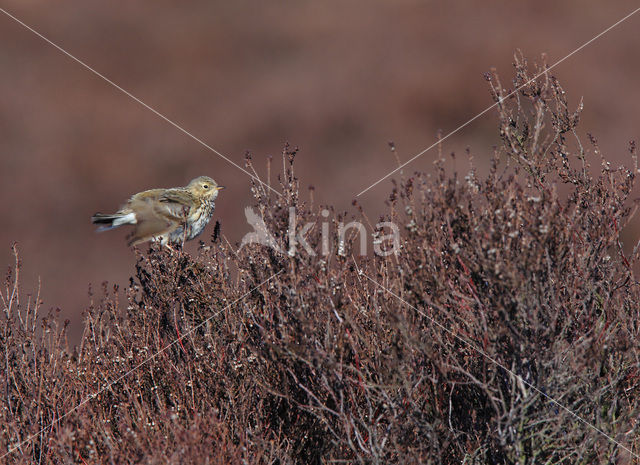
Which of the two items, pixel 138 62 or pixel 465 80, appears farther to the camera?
pixel 138 62

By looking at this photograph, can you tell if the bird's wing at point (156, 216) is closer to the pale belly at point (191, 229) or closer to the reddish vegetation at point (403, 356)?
the pale belly at point (191, 229)

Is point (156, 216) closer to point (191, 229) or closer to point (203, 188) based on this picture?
point (191, 229)

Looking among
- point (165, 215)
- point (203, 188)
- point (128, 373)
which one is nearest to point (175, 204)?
point (165, 215)

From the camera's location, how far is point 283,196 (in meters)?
4.69

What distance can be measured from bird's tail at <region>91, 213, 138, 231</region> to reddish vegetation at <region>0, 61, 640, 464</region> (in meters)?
1.56

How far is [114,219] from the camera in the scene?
662 centimetres

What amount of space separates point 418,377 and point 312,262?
0.79 metres

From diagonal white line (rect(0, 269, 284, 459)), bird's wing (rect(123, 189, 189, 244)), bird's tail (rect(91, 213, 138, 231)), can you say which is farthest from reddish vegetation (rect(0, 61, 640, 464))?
bird's tail (rect(91, 213, 138, 231))

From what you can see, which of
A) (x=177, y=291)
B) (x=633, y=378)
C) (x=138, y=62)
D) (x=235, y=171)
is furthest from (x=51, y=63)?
(x=633, y=378)

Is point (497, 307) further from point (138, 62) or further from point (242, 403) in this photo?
point (138, 62)

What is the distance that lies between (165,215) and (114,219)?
47cm

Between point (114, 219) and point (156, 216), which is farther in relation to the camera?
point (114, 219)

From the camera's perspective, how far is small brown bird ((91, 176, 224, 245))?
6.36m
